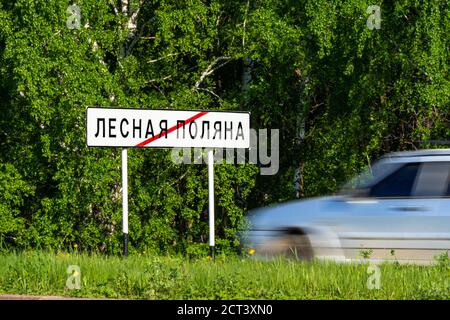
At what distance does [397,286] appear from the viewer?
432 inches

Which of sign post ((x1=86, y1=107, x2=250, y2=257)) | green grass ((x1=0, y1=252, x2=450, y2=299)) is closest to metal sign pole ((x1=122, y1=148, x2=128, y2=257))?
sign post ((x1=86, y1=107, x2=250, y2=257))

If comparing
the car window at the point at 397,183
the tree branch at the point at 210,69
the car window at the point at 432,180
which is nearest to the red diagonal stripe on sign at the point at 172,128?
the car window at the point at 397,183

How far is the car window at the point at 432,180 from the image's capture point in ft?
42.4

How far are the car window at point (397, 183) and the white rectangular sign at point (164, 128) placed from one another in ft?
8.98

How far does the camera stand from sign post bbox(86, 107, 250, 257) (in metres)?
14.3

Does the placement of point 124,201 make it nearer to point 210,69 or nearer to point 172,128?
point 172,128

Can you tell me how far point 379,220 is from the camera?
12969mm

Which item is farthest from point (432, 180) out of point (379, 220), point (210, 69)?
point (210, 69)

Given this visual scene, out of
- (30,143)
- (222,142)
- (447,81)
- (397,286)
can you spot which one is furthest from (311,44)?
(397,286)

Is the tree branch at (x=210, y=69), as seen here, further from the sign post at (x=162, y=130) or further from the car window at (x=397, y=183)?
the car window at (x=397, y=183)

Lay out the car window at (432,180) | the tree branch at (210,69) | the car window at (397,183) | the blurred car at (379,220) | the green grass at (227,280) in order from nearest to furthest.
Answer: the green grass at (227,280) → the blurred car at (379,220) → the car window at (432,180) → the car window at (397,183) → the tree branch at (210,69)

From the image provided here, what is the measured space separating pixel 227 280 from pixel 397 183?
3.00 meters
